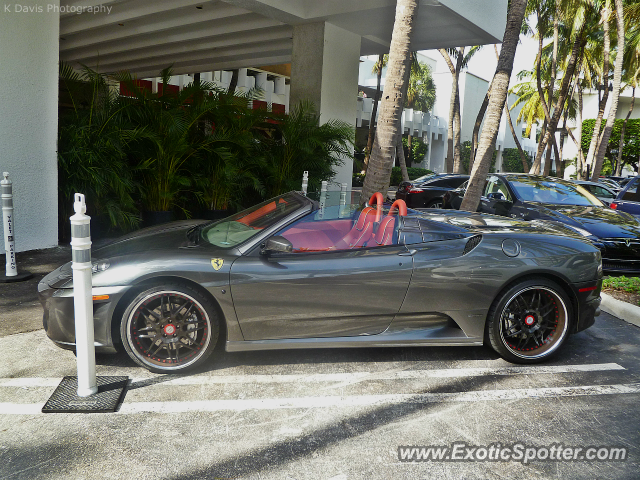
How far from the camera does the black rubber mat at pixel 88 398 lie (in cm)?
327

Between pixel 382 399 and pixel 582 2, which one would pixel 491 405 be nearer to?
pixel 382 399

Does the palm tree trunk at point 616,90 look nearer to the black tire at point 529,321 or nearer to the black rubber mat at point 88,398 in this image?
the black tire at point 529,321

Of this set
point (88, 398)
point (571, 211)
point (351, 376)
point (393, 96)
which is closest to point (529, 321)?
point (351, 376)

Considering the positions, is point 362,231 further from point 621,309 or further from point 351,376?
point 621,309

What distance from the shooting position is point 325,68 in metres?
11.9

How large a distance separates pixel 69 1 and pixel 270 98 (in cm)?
1582

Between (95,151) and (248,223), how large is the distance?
441cm

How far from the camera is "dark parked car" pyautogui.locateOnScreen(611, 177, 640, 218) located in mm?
10828

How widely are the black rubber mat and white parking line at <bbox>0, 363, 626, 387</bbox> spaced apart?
110 millimetres

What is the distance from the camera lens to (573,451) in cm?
302

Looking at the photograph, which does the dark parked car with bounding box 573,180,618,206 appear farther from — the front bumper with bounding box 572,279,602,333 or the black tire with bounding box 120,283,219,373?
the black tire with bounding box 120,283,219,373

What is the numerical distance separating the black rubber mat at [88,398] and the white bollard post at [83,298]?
0.22 ft

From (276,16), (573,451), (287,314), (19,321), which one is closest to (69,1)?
(276,16)

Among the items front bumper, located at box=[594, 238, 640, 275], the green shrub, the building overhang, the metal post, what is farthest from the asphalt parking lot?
the building overhang
